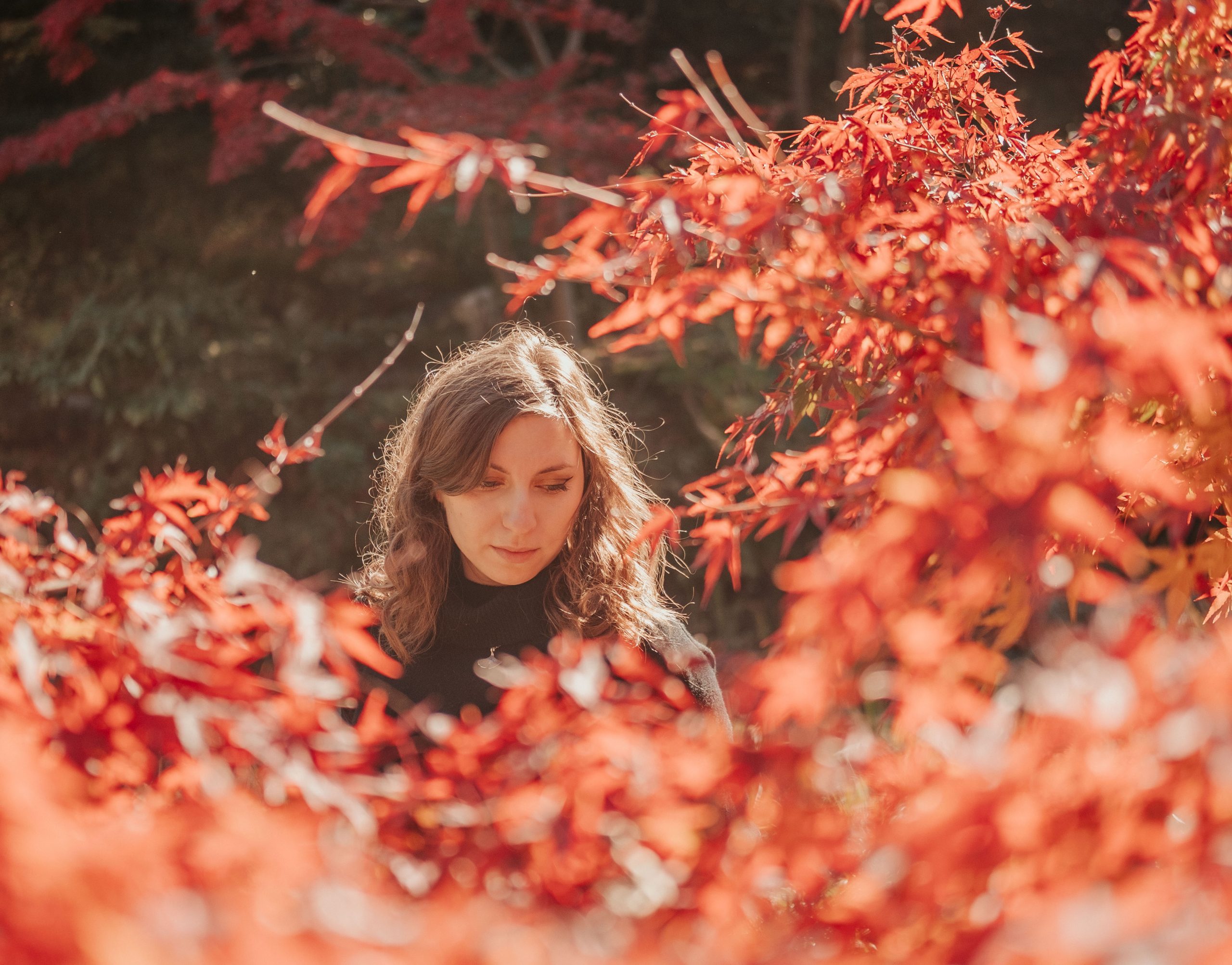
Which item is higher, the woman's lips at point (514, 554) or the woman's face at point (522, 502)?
the woman's face at point (522, 502)

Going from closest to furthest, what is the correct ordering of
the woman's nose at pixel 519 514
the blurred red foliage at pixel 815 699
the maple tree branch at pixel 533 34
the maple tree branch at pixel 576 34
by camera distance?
the blurred red foliage at pixel 815 699, the woman's nose at pixel 519 514, the maple tree branch at pixel 576 34, the maple tree branch at pixel 533 34

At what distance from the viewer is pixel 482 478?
200 centimetres

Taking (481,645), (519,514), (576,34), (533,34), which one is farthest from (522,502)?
(576,34)

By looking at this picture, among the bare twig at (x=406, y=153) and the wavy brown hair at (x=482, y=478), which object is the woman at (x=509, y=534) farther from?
the bare twig at (x=406, y=153)

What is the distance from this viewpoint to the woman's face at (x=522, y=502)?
2004mm

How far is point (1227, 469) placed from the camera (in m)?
1.31

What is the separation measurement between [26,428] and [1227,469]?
300 inches

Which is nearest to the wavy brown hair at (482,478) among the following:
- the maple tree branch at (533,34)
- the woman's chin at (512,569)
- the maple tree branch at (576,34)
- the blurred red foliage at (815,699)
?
the woman's chin at (512,569)

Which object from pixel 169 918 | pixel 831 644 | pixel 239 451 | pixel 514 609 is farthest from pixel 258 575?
pixel 239 451

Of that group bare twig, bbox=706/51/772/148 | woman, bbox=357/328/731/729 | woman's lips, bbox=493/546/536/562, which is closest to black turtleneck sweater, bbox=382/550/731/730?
woman, bbox=357/328/731/729

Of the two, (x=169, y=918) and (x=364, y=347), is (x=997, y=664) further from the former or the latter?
(x=364, y=347)

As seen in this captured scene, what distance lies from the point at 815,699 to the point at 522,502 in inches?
42.9

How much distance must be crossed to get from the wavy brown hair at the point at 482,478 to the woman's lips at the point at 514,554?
151mm

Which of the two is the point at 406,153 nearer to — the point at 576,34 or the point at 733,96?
the point at 733,96
